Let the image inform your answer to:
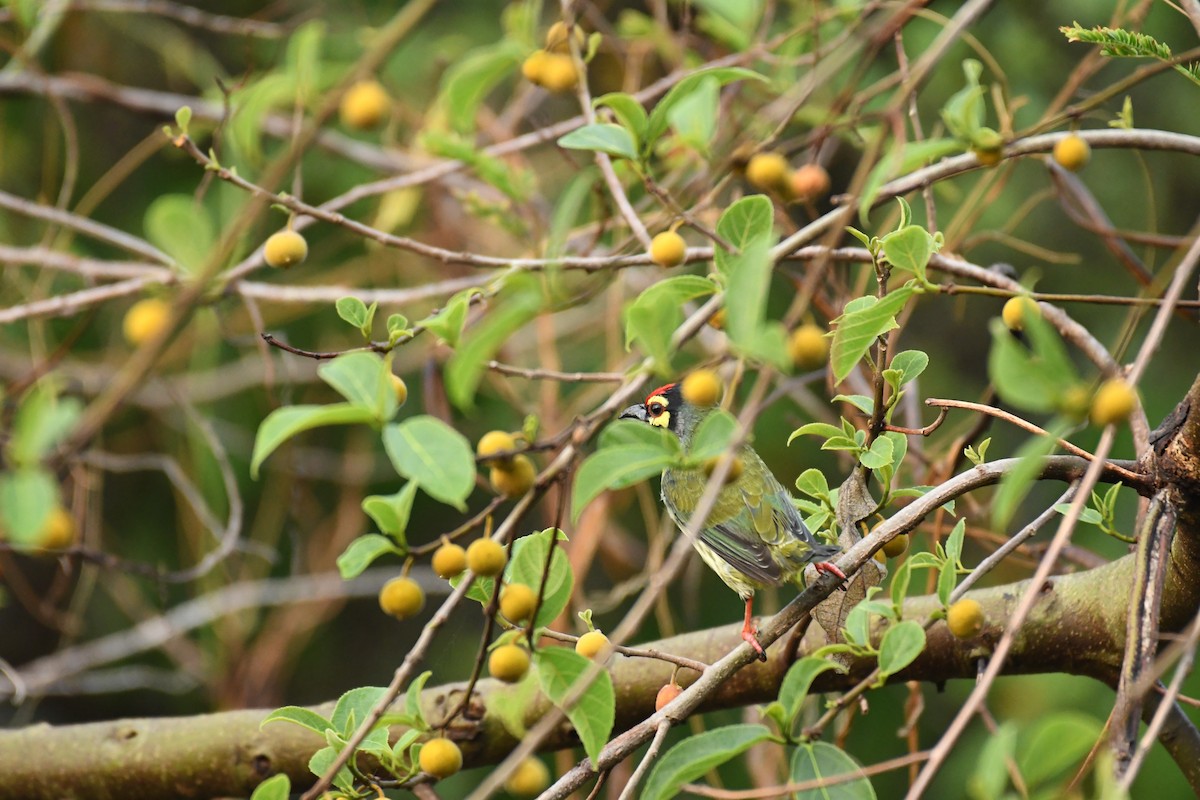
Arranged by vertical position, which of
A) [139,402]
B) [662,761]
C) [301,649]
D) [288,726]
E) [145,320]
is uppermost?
[145,320]

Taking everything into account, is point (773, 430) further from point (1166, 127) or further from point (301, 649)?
point (301, 649)

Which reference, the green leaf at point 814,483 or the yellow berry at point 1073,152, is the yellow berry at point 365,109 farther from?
the yellow berry at point 1073,152

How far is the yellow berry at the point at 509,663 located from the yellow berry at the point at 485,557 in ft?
0.53

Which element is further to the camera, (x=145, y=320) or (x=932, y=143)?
(x=145, y=320)

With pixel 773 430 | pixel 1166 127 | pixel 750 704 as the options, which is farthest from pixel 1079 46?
pixel 750 704

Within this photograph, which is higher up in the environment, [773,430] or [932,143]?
[932,143]

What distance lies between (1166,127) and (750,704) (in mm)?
3927

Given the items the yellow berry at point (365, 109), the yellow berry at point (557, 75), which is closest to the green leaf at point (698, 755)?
the yellow berry at point (557, 75)

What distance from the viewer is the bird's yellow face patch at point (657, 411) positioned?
4.07 metres

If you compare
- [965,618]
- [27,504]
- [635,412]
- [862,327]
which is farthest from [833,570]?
[635,412]

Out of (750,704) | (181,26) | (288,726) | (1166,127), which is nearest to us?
(750,704)

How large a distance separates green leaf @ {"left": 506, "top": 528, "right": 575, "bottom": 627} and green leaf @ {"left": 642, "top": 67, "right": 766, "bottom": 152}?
24.6 inches

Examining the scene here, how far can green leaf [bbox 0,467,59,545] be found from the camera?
1150 mm

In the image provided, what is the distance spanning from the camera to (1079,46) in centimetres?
558
